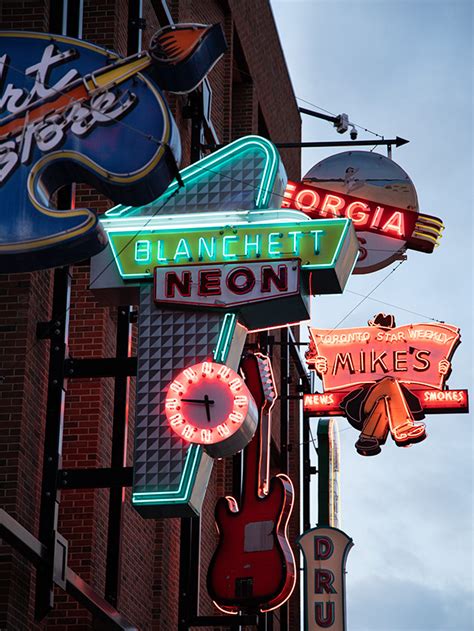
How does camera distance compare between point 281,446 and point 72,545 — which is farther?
point 281,446

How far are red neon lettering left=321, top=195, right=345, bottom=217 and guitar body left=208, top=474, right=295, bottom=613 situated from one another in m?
6.92

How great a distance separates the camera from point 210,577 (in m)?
18.1

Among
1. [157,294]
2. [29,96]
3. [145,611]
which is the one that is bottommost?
[145,611]

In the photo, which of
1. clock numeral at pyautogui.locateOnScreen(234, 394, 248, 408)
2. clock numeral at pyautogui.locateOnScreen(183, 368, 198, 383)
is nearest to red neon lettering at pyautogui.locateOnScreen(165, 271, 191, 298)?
clock numeral at pyautogui.locateOnScreen(183, 368, 198, 383)

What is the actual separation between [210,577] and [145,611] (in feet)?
3.16

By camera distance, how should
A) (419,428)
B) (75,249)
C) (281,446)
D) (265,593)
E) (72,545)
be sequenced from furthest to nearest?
(281,446) → (419,428) → (265,593) → (72,545) → (75,249)

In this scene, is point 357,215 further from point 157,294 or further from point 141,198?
point 141,198

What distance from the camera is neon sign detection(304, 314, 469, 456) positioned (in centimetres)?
2284

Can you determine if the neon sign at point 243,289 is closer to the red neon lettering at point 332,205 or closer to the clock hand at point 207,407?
the clock hand at point 207,407

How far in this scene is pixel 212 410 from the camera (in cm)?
1390

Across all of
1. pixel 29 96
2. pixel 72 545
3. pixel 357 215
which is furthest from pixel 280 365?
pixel 29 96

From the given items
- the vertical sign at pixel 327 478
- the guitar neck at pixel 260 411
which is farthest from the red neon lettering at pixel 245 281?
the vertical sign at pixel 327 478

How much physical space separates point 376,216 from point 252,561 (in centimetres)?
798

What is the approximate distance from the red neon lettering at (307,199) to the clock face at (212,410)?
10175mm
